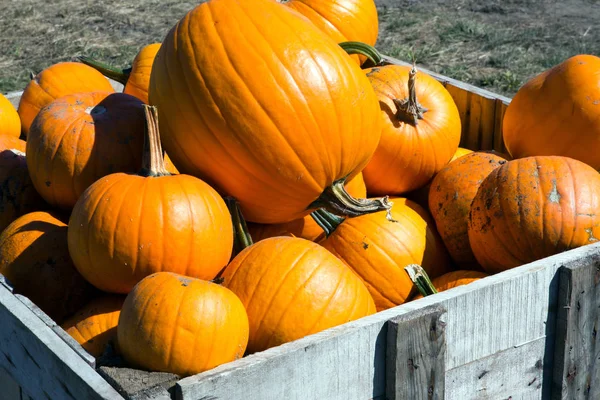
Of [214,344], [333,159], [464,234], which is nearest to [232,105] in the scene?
[333,159]

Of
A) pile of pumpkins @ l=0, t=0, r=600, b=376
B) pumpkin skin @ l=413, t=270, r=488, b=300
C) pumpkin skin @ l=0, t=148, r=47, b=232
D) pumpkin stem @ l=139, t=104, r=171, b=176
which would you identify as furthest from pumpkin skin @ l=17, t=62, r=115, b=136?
pumpkin skin @ l=413, t=270, r=488, b=300

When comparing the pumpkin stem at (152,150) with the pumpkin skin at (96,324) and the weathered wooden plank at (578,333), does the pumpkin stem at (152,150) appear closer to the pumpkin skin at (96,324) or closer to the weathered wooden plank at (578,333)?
the pumpkin skin at (96,324)

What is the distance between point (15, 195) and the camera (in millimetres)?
2805

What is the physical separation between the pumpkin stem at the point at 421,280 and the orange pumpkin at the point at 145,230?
515mm

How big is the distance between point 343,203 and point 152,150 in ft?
1.86

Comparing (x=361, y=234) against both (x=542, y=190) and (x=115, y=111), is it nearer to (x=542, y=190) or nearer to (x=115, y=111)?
(x=542, y=190)

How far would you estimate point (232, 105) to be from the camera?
2.35m

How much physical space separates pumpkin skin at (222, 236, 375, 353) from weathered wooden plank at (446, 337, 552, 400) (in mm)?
301

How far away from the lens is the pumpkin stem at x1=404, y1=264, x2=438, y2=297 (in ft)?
7.74

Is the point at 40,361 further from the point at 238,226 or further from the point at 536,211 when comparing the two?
the point at 536,211

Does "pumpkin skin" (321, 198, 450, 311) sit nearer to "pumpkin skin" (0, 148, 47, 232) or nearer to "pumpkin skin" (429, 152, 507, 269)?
"pumpkin skin" (429, 152, 507, 269)

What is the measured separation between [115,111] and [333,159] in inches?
27.9

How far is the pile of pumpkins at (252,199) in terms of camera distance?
2.16 m

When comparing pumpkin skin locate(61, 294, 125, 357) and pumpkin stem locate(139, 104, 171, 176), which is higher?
pumpkin stem locate(139, 104, 171, 176)
